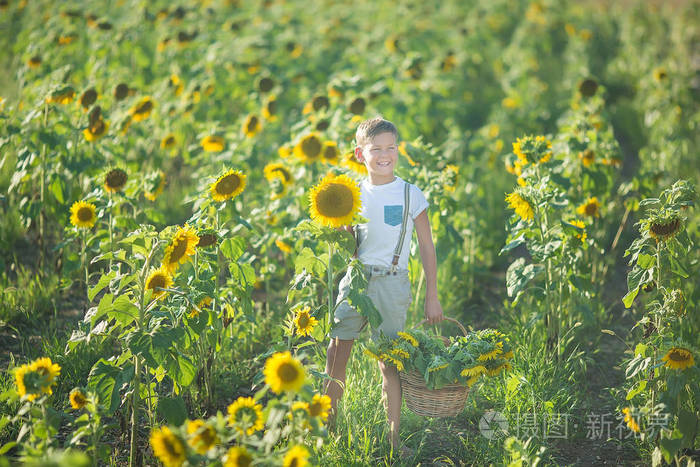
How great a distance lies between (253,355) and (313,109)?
187cm

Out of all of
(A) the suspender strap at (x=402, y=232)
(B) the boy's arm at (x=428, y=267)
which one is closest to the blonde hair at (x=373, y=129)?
(A) the suspender strap at (x=402, y=232)

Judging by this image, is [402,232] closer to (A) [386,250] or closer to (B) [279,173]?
(A) [386,250]

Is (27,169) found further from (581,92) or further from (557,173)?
(581,92)

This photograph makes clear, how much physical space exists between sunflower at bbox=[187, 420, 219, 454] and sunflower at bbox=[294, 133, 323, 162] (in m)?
2.11

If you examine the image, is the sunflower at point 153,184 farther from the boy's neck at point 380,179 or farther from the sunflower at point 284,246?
the boy's neck at point 380,179

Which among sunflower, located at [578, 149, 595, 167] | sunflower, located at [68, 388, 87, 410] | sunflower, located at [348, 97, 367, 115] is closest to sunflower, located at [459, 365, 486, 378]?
sunflower, located at [68, 388, 87, 410]

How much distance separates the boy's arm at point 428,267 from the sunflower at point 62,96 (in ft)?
7.20

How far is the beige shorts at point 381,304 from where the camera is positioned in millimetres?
2766

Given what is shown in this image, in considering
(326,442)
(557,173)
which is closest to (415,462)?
(326,442)

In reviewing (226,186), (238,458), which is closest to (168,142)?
(226,186)

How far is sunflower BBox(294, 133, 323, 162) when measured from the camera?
12.5 ft

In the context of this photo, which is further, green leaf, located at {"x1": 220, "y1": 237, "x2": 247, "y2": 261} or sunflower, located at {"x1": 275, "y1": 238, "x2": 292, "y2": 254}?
sunflower, located at {"x1": 275, "y1": 238, "x2": 292, "y2": 254}

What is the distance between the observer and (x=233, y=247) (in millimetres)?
2801

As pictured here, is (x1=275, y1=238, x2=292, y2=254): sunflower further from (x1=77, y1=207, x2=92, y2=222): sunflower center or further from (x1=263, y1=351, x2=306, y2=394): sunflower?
(x1=263, y1=351, x2=306, y2=394): sunflower
